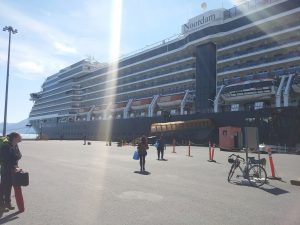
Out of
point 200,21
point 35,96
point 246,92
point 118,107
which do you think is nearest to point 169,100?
point 200,21

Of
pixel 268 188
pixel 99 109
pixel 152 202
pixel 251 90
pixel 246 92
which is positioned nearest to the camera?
pixel 152 202

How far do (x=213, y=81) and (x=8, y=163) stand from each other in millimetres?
53045

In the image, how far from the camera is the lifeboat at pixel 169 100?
62806mm

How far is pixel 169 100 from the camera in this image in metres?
64.1

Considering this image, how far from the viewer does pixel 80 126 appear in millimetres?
87500

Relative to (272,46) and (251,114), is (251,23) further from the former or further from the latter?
(251,114)

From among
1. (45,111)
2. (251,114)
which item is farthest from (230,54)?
(45,111)

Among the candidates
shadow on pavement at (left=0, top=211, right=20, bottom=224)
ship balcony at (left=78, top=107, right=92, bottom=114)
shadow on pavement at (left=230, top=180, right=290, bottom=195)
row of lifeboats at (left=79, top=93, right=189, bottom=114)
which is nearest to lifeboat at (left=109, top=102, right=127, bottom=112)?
row of lifeboats at (left=79, top=93, right=189, bottom=114)

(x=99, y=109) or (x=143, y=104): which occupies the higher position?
(x=99, y=109)

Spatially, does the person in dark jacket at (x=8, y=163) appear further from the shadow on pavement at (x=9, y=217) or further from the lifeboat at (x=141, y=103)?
the lifeboat at (x=141, y=103)

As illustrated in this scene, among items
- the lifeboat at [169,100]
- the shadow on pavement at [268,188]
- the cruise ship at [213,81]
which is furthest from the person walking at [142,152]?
the lifeboat at [169,100]

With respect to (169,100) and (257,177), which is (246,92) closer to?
(169,100)

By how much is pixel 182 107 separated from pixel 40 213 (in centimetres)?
5369

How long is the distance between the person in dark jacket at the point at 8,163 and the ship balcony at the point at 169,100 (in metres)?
54.8
